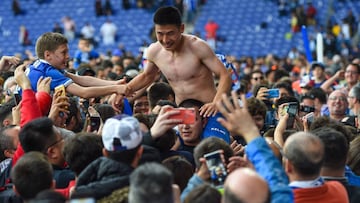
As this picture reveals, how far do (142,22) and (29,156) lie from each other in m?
29.7

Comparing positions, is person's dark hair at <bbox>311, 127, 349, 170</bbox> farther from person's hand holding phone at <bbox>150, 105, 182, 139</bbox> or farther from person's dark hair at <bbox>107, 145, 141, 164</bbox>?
person's dark hair at <bbox>107, 145, 141, 164</bbox>

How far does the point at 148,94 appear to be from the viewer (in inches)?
396

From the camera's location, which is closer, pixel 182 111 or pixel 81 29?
pixel 182 111

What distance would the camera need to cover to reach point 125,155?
5.22 metres

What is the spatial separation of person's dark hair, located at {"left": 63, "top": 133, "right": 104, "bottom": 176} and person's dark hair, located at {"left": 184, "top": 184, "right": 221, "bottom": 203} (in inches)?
49.3

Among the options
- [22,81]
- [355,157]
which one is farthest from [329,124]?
[22,81]

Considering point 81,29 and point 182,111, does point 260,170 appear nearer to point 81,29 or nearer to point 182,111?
point 182,111

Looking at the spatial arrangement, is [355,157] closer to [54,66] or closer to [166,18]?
[166,18]

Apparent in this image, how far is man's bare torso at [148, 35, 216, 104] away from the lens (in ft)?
27.3

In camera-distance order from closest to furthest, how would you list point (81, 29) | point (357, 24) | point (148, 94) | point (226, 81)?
point (226, 81)
point (148, 94)
point (357, 24)
point (81, 29)

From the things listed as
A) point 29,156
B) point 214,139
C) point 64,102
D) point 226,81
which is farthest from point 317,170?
point 226,81

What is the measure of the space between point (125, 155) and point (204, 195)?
0.78 meters

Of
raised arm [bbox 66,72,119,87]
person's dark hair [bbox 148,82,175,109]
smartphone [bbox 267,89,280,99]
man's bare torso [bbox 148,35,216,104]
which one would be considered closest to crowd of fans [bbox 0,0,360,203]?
man's bare torso [bbox 148,35,216,104]

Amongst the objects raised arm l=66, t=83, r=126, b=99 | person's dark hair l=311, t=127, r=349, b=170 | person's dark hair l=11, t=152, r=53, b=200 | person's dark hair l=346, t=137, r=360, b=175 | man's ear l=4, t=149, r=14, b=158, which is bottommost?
person's dark hair l=346, t=137, r=360, b=175
